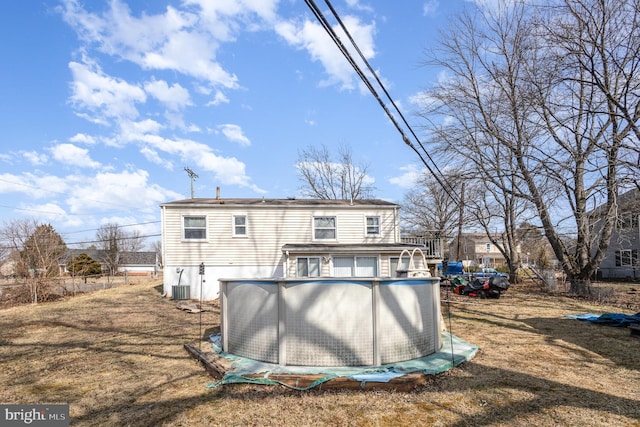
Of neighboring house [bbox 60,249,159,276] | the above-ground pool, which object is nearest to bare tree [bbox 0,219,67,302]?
the above-ground pool

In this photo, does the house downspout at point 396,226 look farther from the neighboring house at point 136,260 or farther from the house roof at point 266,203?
the neighboring house at point 136,260

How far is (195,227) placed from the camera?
17.2m

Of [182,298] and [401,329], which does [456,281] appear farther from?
[401,329]

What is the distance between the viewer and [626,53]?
1165 centimetres

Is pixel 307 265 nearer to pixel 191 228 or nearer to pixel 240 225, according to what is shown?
pixel 240 225

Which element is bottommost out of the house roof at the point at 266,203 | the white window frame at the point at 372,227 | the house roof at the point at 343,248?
the house roof at the point at 343,248

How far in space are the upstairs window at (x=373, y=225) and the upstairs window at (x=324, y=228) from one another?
5.57ft

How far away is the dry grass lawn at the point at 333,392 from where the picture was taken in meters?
4.25

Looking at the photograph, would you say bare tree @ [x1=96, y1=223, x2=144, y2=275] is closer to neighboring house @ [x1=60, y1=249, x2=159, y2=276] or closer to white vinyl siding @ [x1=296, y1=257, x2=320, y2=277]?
neighboring house @ [x1=60, y1=249, x2=159, y2=276]

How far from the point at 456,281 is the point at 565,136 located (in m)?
8.45

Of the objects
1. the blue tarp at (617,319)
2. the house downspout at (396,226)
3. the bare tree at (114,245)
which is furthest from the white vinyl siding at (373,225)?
the bare tree at (114,245)

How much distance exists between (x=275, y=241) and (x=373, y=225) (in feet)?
15.8

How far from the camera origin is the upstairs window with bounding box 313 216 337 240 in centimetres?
1822
